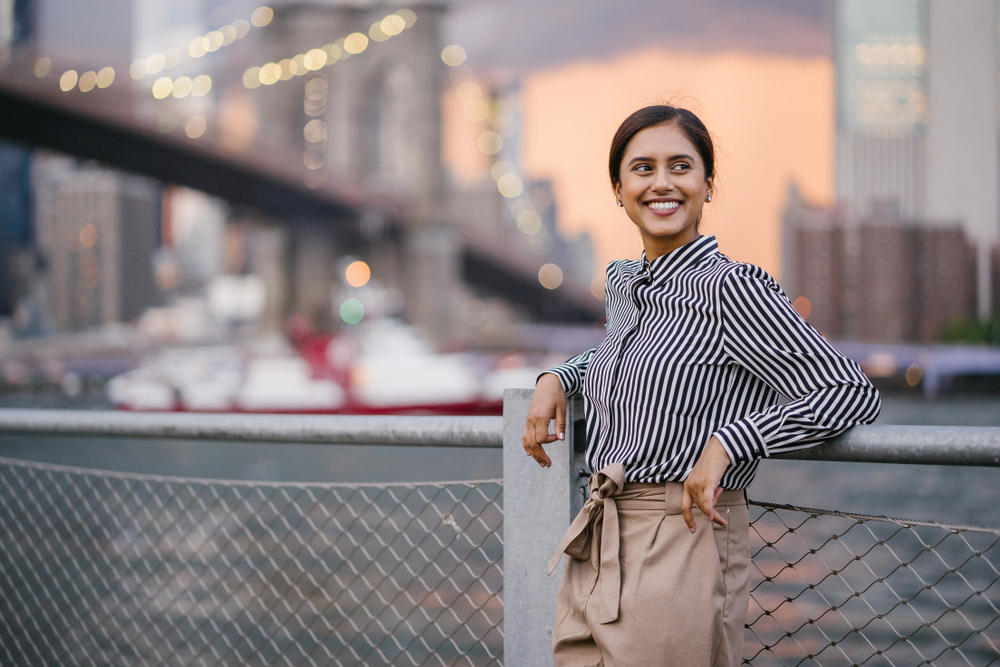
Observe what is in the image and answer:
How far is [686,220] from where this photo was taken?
4.49 feet

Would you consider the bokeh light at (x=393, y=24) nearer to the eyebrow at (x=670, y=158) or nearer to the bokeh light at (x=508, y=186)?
the bokeh light at (x=508, y=186)

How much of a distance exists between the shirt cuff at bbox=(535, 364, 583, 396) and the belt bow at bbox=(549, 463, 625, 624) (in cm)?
23

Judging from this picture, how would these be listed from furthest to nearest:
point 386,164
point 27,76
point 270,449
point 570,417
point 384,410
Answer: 1. point 386,164
2. point 27,76
3. point 384,410
4. point 270,449
5. point 570,417

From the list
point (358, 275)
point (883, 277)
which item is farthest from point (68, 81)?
point (883, 277)

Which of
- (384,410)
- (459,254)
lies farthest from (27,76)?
(459,254)

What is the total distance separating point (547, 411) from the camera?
4.96 ft

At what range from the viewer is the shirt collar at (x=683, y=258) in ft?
4.51

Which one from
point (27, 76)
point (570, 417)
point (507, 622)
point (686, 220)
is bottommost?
point (507, 622)

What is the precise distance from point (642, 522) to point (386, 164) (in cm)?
4840

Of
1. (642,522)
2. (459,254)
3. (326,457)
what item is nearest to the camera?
(642,522)

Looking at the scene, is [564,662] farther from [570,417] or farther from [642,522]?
[570,417]

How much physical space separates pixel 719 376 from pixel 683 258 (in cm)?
20

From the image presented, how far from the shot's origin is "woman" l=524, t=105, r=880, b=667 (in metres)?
1.25

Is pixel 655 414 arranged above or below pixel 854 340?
above
